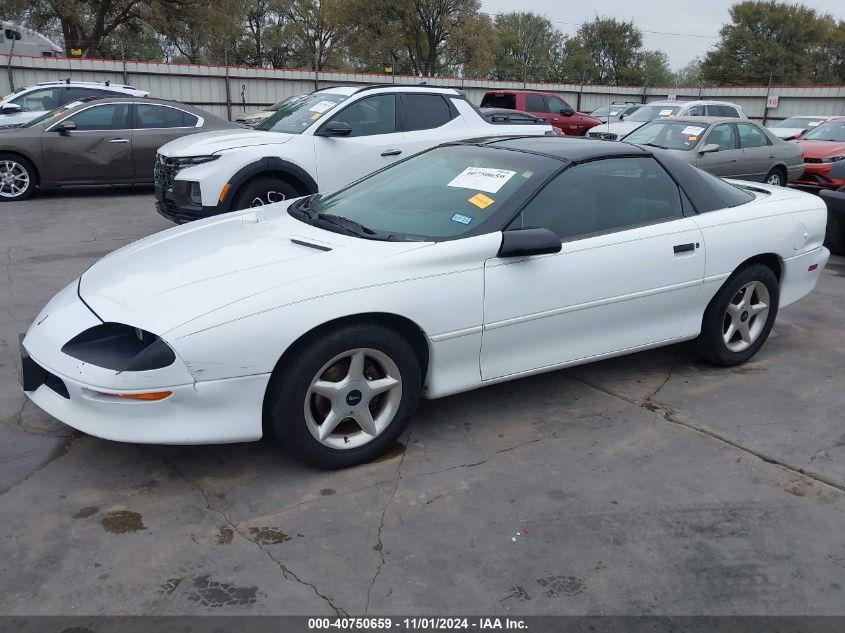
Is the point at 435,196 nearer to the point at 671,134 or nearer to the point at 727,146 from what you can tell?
the point at 671,134

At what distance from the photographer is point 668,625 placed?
2.48 metres

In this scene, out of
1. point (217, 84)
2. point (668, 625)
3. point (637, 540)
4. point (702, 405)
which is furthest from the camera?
point (217, 84)

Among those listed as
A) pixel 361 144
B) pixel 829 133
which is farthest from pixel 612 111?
pixel 361 144

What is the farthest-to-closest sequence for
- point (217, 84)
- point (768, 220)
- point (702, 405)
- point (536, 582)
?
1. point (217, 84)
2. point (768, 220)
3. point (702, 405)
4. point (536, 582)

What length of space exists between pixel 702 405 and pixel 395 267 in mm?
2049

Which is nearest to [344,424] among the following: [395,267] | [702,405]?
A: [395,267]

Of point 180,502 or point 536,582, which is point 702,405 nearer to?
point 536,582

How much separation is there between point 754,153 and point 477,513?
973 cm

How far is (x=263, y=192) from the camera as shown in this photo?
7.57 meters

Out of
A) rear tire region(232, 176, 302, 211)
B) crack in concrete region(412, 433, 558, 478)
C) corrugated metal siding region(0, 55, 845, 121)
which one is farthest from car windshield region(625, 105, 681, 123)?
crack in concrete region(412, 433, 558, 478)

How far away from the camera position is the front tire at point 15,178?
33.8 ft

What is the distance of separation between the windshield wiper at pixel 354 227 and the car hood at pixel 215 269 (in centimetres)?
8

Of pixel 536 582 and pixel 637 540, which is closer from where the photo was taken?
pixel 536 582

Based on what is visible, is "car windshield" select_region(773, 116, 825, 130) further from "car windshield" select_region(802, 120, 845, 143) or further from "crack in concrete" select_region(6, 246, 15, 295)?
"crack in concrete" select_region(6, 246, 15, 295)
